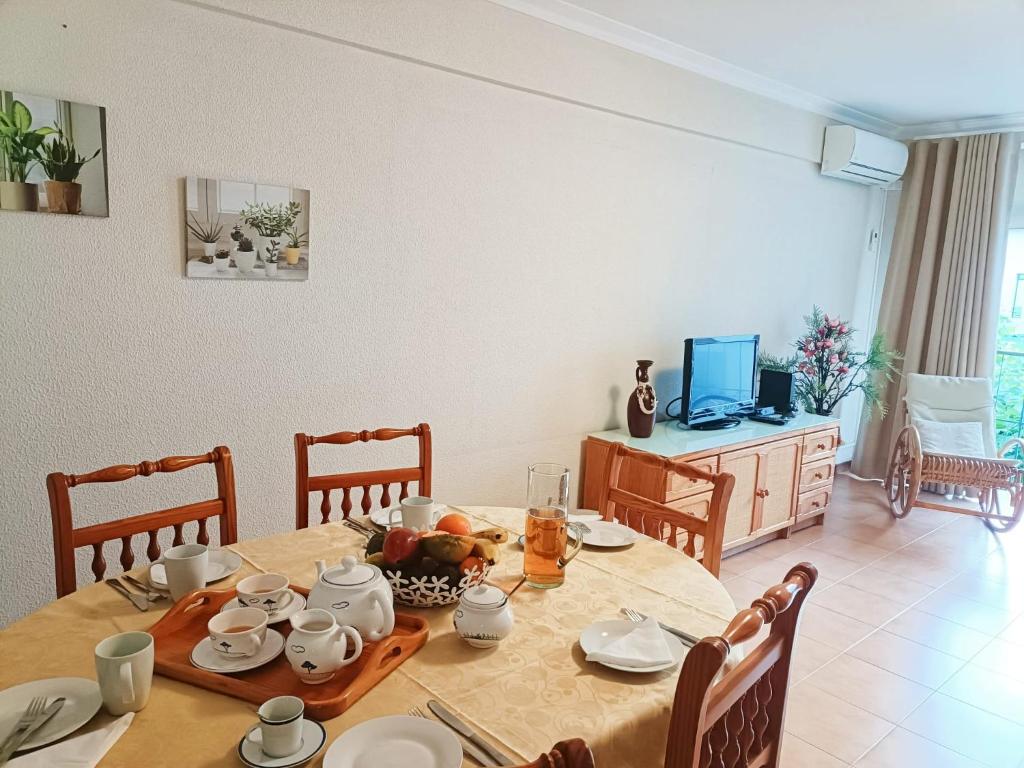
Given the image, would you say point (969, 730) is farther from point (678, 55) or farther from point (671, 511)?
point (678, 55)

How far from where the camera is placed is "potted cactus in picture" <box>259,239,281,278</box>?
2.57 meters

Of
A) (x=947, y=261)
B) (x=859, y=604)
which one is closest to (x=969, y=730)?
(x=859, y=604)

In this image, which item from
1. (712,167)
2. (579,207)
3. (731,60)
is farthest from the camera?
(712,167)

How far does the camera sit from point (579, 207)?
3555mm

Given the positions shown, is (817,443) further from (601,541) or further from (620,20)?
(601,541)

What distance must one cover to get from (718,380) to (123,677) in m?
3.56

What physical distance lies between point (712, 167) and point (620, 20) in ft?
3.76

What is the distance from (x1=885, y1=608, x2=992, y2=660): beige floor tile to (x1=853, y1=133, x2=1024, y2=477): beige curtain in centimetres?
250

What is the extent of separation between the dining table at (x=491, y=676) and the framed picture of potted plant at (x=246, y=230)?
1197 millimetres

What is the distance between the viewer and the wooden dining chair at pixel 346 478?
208cm

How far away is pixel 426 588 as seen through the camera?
1441 mm

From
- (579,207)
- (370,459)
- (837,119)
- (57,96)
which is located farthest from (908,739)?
(837,119)

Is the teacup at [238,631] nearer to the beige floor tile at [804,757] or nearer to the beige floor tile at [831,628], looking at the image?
the beige floor tile at [804,757]

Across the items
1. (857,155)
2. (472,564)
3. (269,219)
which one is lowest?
(472,564)
